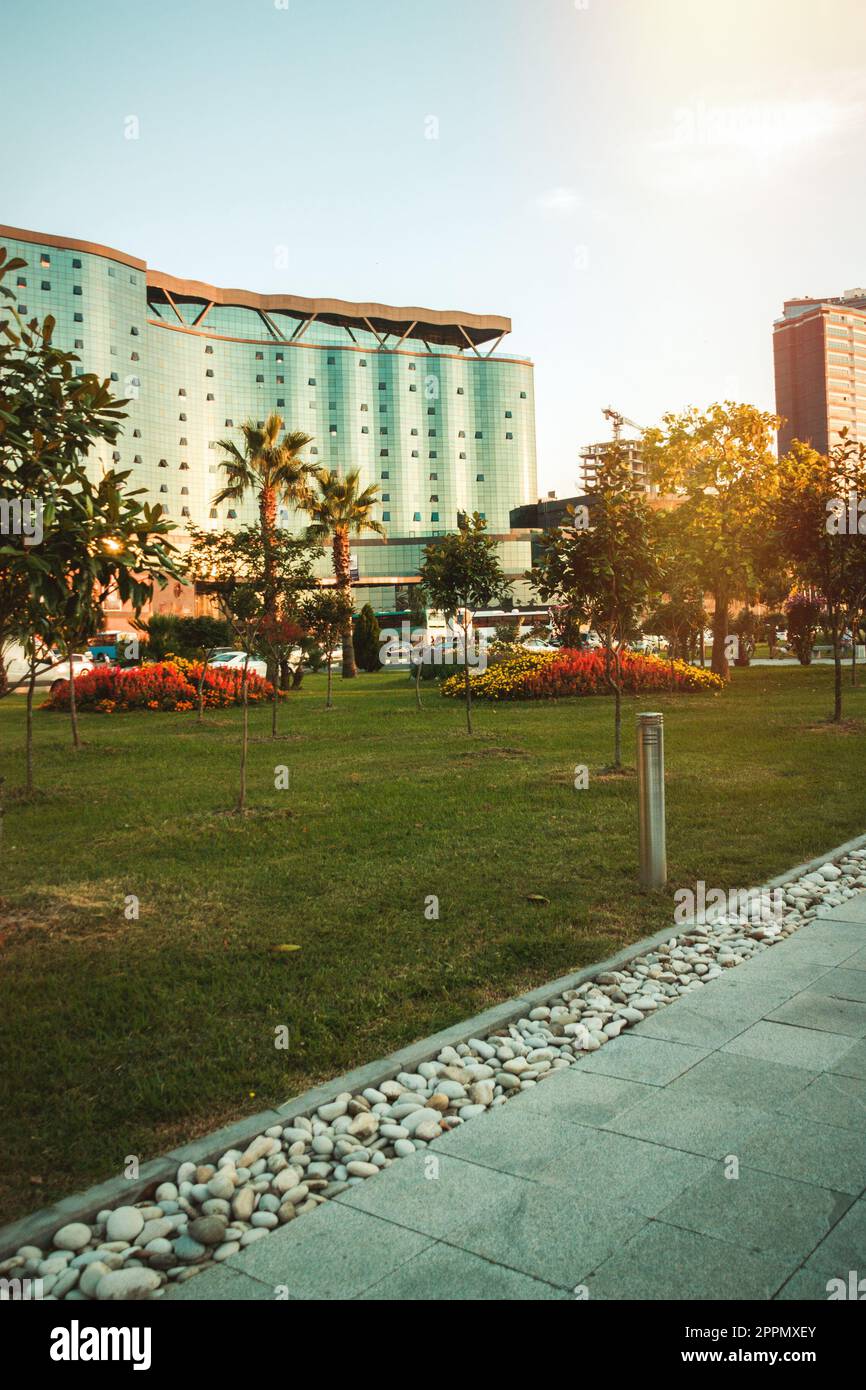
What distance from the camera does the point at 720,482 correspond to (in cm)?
3225

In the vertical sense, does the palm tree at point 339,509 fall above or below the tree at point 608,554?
above

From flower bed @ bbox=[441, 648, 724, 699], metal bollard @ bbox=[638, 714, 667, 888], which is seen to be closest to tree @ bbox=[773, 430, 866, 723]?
flower bed @ bbox=[441, 648, 724, 699]

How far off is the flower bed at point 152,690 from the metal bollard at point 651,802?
18789 mm

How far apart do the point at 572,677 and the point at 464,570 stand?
790 centimetres

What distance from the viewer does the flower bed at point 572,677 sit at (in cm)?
2539

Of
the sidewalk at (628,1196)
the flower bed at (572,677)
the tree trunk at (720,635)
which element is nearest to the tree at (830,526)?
the flower bed at (572,677)

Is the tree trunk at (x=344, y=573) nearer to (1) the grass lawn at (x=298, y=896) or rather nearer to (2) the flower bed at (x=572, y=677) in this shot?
(2) the flower bed at (x=572, y=677)

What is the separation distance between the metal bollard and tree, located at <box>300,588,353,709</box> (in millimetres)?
16593

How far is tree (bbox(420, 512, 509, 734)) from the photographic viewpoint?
60.7ft

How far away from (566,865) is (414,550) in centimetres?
9857


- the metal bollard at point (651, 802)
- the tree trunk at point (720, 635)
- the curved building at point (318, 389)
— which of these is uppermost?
the curved building at point (318, 389)

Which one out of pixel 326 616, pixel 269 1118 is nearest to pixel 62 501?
pixel 269 1118

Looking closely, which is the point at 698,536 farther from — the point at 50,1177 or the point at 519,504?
the point at 519,504

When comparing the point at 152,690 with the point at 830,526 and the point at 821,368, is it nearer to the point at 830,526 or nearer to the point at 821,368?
the point at 830,526
